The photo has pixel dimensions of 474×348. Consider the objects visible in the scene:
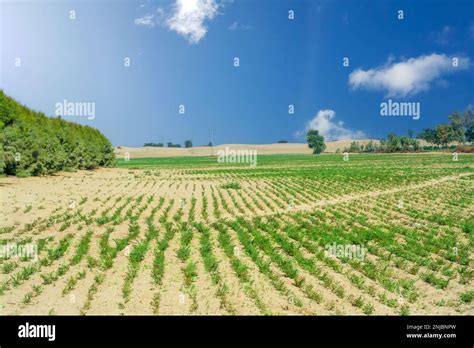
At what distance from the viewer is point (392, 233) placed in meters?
12.3

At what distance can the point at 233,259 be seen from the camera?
923cm

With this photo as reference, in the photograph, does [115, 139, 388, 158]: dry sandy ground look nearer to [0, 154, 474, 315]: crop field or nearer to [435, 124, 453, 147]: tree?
[435, 124, 453, 147]: tree

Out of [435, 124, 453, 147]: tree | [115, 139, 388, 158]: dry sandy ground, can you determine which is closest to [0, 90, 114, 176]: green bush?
[115, 139, 388, 158]: dry sandy ground

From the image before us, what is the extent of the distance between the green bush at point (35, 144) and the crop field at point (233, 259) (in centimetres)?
894

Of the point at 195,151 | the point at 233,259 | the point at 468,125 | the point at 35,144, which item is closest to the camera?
the point at 233,259

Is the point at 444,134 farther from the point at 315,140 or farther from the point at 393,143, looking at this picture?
the point at 315,140

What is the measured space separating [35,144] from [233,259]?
23.1 meters

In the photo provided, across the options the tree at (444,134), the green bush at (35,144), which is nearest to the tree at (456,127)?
the tree at (444,134)

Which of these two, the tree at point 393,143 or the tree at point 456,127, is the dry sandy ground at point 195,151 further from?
the tree at point 456,127

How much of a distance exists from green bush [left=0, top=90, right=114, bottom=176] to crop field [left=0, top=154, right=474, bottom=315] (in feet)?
29.3

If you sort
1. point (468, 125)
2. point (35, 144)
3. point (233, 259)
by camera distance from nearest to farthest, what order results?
point (233, 259)
point (35, 144)
point (468, 125)

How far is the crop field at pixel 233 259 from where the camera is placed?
6.85 metres

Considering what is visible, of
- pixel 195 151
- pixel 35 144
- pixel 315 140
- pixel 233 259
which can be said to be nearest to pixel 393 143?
pixel 315 140
